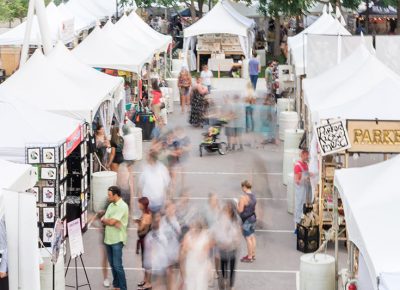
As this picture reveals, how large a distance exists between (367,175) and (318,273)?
1.80 m

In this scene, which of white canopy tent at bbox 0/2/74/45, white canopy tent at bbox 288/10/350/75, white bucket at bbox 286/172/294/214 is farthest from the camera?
white canopy tent at bbox 0/2/74/45

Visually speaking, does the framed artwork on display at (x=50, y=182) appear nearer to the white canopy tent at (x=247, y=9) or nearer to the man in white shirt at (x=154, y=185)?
the man in white shirt at (x=154, y=185)

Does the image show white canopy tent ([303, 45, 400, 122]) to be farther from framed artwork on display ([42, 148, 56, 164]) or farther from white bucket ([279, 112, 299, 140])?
white bucket ([279, 112, 299, 140])

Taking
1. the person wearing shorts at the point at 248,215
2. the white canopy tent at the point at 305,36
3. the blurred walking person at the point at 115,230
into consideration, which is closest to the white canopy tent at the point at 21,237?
the blurred walking person at the point at 115,230

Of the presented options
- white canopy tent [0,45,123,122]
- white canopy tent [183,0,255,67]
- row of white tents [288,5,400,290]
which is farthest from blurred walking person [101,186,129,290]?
white canopy tent [183,0,255,67]

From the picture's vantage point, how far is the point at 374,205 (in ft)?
32.5

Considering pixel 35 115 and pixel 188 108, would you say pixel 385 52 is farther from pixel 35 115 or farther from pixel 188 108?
pixel 35 115

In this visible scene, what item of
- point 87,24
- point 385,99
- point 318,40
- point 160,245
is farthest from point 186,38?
point 160,245

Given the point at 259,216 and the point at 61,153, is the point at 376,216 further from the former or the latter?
the point at 259,216

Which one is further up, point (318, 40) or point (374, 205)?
point (318, 40)

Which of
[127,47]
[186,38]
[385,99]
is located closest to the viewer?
[385,99]

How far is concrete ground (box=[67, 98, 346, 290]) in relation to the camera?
45.1 feet

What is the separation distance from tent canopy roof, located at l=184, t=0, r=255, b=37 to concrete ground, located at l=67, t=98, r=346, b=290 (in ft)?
38.8

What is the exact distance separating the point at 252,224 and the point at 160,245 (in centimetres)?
252
